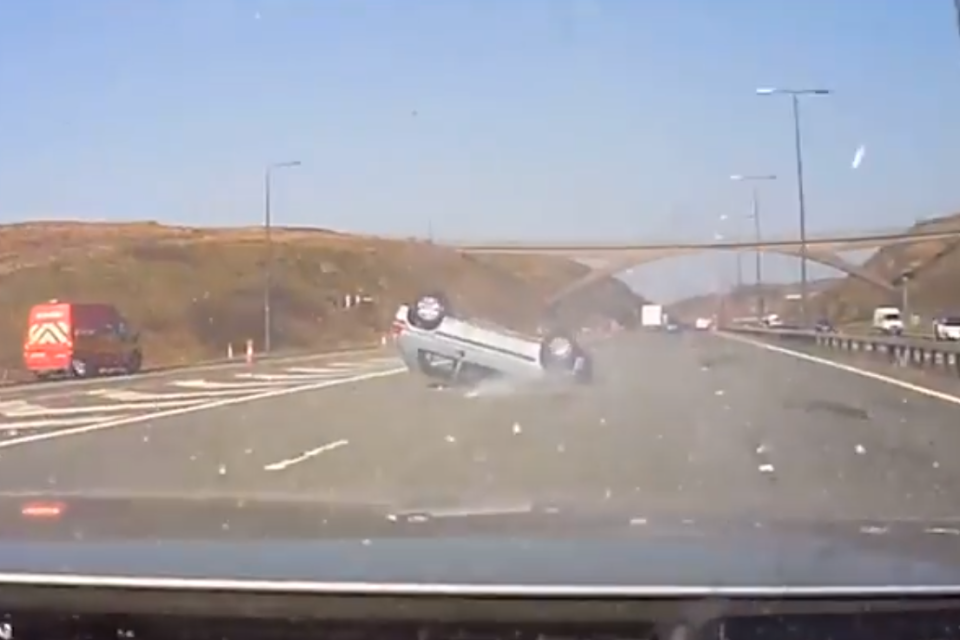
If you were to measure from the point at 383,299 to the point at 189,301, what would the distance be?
3.02 m

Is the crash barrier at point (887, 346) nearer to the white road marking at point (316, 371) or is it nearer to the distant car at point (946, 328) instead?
the distant car at point (946, 328)

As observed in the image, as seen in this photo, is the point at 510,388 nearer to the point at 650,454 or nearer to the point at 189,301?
the point at 189,301

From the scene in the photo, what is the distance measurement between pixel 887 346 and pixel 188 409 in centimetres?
1528

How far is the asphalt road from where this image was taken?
11.0 m

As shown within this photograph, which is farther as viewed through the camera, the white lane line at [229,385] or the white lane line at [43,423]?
the white lane line at [229,385]

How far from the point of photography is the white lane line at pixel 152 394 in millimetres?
22344

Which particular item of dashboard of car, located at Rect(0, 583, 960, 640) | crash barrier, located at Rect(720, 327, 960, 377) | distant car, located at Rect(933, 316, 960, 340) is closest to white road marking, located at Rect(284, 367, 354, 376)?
crash barrier, located at Rect(720, 327, 960, 377)

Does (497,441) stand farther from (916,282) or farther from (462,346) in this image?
(916,282)

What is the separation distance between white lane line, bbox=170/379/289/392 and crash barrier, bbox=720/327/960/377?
1093 cm

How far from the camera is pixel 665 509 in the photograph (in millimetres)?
6863

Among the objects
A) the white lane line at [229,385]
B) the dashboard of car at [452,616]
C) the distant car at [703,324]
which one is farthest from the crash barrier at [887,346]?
the dashboard of car at [452,616]

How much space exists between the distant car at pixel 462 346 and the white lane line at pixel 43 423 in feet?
12.6

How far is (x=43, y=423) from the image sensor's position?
18.3 m

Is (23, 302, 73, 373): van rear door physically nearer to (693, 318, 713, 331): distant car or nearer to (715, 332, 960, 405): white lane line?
(715, 332, 960, 405): white lane line
